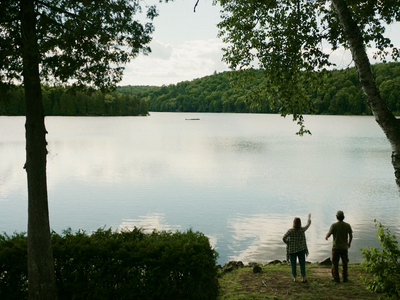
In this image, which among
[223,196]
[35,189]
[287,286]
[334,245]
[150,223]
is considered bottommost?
[150,223]

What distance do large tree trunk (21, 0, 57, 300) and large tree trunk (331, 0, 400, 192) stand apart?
487cm

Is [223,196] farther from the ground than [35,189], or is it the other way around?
[35,189]

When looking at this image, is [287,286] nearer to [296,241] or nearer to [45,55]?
[296,241]

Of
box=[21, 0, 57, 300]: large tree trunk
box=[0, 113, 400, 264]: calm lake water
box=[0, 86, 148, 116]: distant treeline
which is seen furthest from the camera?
box=[0, 86, 148, 116]: distant treeline

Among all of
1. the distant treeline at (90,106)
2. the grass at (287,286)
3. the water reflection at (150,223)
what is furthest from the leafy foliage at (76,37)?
the distant treeline at (90,106)

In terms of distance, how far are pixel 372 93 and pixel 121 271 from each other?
469 cm

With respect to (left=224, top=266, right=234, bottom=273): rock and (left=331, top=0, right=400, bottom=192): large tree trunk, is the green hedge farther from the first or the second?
(left=224, top=266, right=234, bottom=273): rock

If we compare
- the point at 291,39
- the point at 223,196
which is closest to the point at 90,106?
the point at 223,196

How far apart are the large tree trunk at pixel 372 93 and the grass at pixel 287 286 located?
2.80 metres

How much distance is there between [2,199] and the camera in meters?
18.6

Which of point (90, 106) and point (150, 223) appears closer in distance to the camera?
point (150, 223)

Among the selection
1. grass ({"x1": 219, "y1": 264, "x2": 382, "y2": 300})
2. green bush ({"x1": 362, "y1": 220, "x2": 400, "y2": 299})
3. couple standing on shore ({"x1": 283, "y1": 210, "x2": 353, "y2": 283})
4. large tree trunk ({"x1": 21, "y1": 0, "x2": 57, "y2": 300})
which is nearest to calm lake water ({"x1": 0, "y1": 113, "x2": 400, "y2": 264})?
grass ({"x1": 219, "y1": 264, "x2": 382, "y2": 300})

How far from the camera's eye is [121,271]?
532 centimetres

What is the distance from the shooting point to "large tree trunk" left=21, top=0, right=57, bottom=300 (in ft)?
17.0
